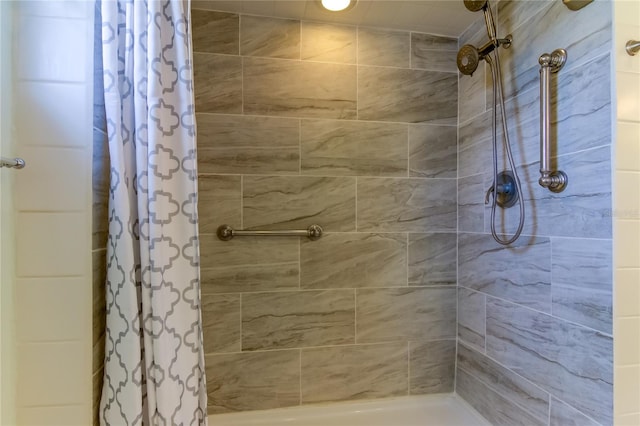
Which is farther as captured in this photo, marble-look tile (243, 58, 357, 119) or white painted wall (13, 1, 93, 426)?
marble-look tile (243, 58, 357, 119)

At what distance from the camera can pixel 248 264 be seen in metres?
1.62

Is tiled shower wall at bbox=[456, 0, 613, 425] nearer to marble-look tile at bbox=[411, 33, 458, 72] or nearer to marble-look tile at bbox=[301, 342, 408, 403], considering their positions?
marble-look tile at bbox=[411, 33, 458, 72]

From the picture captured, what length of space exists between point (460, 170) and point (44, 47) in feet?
5.58

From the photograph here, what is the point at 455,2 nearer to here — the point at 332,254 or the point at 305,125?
the point at 305,125

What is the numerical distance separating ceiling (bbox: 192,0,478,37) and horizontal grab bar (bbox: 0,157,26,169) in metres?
1.10

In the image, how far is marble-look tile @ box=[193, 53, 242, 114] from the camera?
1.58 m

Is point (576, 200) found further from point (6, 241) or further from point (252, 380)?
point (6, 241)

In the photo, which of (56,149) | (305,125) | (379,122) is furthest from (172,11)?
(379,122)

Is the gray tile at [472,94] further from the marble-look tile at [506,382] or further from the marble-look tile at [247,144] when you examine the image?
the marble-look tile at [506,382]

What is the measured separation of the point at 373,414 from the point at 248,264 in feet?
3.13

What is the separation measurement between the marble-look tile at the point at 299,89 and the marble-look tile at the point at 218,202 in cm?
35

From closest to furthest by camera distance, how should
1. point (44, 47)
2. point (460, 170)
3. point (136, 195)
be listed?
point (44, 47) < point (136, 195) < point (460, 170)

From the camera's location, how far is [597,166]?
104 cm

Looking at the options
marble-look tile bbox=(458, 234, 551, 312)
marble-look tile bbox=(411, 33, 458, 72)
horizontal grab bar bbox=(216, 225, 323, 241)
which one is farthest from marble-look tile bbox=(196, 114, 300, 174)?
marble-look tile bbox=(458, 234, 551, 312)
